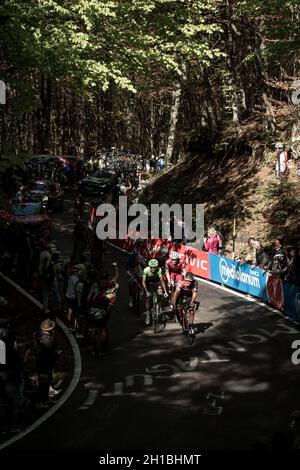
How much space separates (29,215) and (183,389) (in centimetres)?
1540

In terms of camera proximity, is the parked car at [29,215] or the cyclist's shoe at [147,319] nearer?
the cyclist's shoe at [147,319]

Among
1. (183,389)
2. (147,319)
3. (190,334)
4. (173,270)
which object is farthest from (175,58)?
(183,389)

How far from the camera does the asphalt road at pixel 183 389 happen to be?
1070 centimetres

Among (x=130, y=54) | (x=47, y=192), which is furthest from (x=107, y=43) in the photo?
(x=47, y=192)

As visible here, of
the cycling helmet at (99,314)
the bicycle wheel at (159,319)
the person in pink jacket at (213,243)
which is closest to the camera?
the cycling helmet at (99,314)

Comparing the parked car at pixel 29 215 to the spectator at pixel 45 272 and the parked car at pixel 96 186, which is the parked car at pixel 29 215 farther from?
the parked car at pixel 96 186

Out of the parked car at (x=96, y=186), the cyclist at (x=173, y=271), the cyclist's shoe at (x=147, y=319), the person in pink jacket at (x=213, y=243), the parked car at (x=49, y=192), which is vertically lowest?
the cyclist's shoe at (x=147, y=319)

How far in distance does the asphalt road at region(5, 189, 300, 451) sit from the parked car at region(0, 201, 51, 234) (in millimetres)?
8881

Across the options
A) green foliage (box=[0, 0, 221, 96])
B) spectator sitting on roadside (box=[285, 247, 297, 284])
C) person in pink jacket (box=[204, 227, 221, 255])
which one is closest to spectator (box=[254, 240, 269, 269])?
spectator sitting on roadside (box=[285, 247, 297, 284])

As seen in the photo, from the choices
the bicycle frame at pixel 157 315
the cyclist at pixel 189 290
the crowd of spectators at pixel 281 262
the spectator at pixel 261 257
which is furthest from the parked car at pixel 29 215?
the cyclist at pixel 189 290

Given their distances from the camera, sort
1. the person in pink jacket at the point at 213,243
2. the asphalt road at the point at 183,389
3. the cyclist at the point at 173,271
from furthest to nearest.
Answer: the person in pink jacket at the point at 213,243, the cyclist at the point at 173,271, the asphalt road at the point at 183,389

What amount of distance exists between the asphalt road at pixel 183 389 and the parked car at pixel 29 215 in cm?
888

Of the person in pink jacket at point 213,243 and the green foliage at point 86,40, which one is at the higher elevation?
the green foliage at point 86,40

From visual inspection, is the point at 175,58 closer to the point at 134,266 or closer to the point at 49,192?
the point at 49,192
